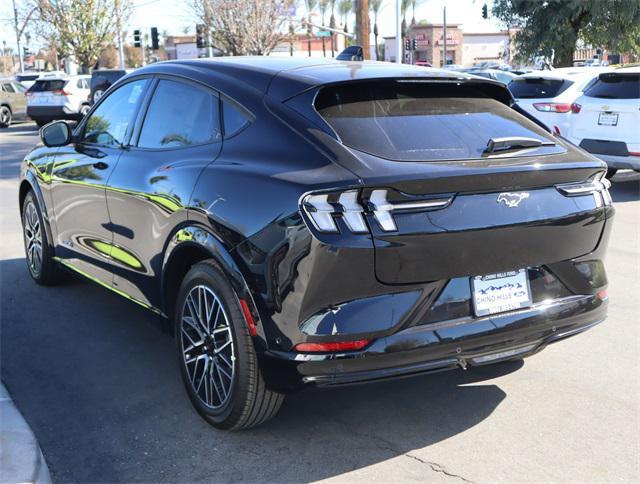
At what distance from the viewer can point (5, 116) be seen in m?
27.2

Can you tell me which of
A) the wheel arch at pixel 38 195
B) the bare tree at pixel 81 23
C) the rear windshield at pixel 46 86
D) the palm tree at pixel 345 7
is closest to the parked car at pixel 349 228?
the wheel arch at pixel 38 195

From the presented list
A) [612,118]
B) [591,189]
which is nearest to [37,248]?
[591,189]

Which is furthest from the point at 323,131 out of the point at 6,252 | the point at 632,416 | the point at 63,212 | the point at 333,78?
the point at 6,252

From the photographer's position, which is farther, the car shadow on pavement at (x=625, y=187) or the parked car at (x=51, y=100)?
the parked car at (x=51, y=100)

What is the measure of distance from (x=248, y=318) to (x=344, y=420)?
88 centimetres

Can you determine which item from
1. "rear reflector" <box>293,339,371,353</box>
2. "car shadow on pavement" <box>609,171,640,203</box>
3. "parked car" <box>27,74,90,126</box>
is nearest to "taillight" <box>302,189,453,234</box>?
"rear reflector" <box>293,339,371,353</box>

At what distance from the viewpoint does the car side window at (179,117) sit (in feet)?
13.5

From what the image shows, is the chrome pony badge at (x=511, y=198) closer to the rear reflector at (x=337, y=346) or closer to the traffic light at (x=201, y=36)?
the rear reflector at (x=337, y=346)

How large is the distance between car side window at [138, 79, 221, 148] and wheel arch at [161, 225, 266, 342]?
0.54 metres

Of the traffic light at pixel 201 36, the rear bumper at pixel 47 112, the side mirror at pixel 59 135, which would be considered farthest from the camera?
the traffic light at pixel 201 36

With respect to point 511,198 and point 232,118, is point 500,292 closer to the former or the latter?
point 511,198

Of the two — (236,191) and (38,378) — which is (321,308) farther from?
(38,378)

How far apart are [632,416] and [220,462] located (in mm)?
2074

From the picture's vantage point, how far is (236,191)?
11.7 ft
